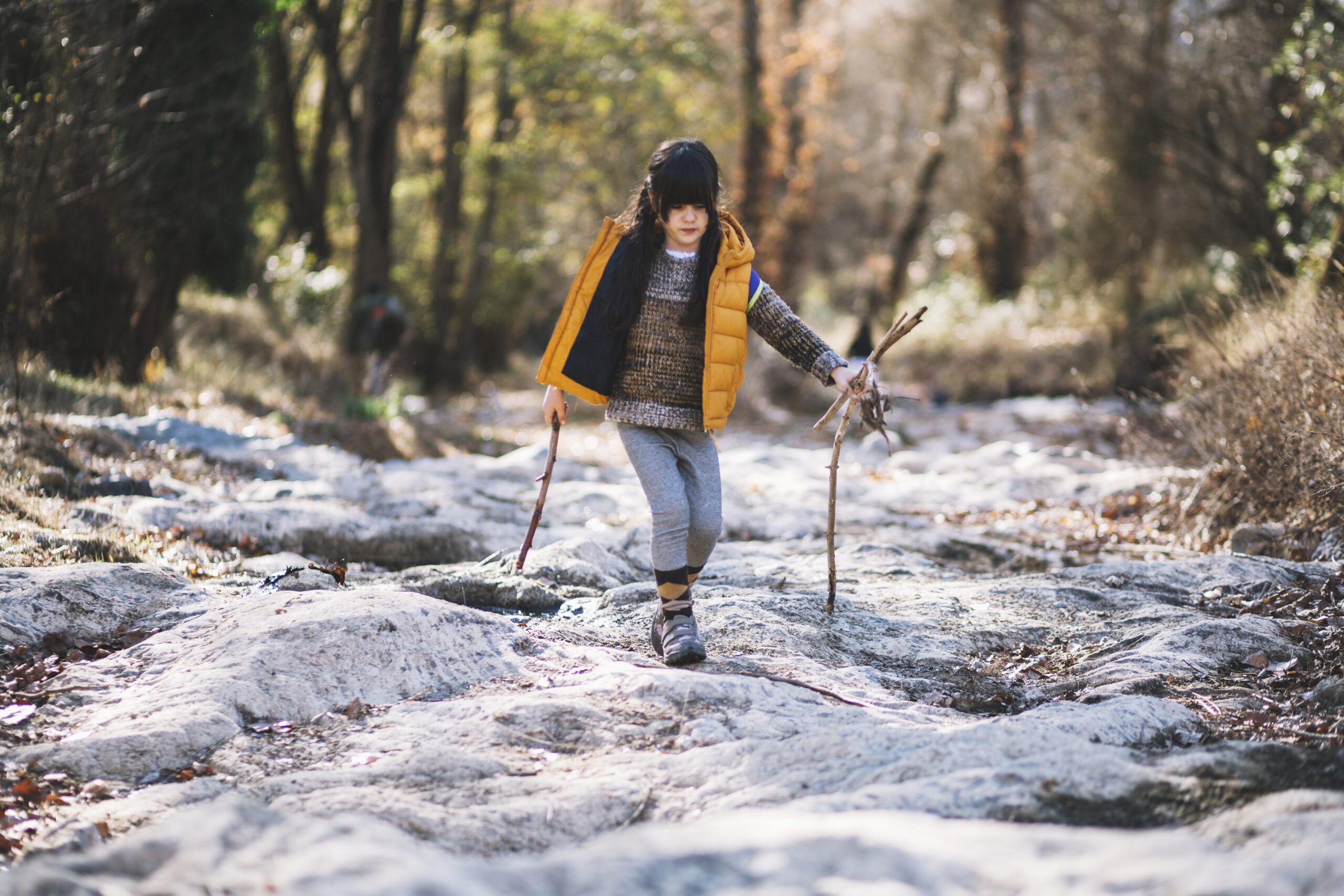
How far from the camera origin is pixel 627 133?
58.9 ft

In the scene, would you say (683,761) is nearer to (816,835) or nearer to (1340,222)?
(816,835)

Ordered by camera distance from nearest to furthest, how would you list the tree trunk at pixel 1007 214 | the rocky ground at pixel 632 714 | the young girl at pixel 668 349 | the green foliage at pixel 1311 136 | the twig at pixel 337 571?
the rocky ground at pixel 632 714 → the young girl at pixel 668 349 → the twig at pixel 337 571 → the green foliage at pixel 1311 136 → the tree trunk at pixel 1007 214

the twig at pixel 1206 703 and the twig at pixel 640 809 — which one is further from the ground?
the twig at pixel 1206 703

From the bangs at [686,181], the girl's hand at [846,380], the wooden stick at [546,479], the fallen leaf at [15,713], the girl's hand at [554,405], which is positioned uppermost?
the bangs at [686,181]

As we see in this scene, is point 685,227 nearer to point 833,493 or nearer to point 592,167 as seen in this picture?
point 833,493

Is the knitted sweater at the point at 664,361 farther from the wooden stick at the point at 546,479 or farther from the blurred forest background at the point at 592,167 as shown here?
the blurred forest background at the point at 592,167

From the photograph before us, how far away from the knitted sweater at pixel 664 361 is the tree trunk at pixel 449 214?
14410 millimetres

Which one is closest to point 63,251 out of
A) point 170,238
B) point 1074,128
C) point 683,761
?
point 170,238

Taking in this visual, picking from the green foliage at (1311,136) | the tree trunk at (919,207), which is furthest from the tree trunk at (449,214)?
the green foliage at (1311,136)

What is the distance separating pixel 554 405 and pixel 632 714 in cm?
130

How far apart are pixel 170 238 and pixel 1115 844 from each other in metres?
11.2

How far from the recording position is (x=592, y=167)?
1845 cm

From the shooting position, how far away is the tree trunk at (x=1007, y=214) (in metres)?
18.8

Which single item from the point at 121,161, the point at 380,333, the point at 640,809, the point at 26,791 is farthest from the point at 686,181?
the point at 380,333
